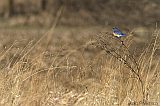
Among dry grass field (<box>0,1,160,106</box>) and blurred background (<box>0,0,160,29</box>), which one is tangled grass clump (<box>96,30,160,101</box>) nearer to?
dry grass field (<box>0,1,160,106</box>)

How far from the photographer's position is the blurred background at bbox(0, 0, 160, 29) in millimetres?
15438

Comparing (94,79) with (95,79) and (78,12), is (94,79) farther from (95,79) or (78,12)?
(78,12)

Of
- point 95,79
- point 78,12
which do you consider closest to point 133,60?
point 95,79

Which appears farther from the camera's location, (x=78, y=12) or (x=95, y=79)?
(x=78, y=12)

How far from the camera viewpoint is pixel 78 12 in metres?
16.7

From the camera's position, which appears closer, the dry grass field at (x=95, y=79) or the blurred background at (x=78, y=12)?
the dry grass field at (x=95, y=79)

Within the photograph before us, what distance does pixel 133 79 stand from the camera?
14.4 ft

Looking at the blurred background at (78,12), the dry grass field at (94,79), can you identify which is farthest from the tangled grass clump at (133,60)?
the blurred background at (78,12)

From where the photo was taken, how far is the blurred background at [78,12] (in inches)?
608

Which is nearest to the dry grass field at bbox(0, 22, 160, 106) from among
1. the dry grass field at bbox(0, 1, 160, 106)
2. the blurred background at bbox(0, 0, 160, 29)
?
the dry grass field at bbox(0, 1, 160, 106)

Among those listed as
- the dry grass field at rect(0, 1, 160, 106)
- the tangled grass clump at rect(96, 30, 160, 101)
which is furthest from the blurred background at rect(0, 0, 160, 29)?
the tangled grass clump at rect(96, 30, 160, 101)

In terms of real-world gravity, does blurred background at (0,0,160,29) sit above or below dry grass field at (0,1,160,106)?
above

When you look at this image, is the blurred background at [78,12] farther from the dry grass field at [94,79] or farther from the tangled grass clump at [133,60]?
the tangled grass clump at [133,60]

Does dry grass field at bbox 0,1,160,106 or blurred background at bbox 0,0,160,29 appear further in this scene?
blurred background at bbox 0,0,160,29
